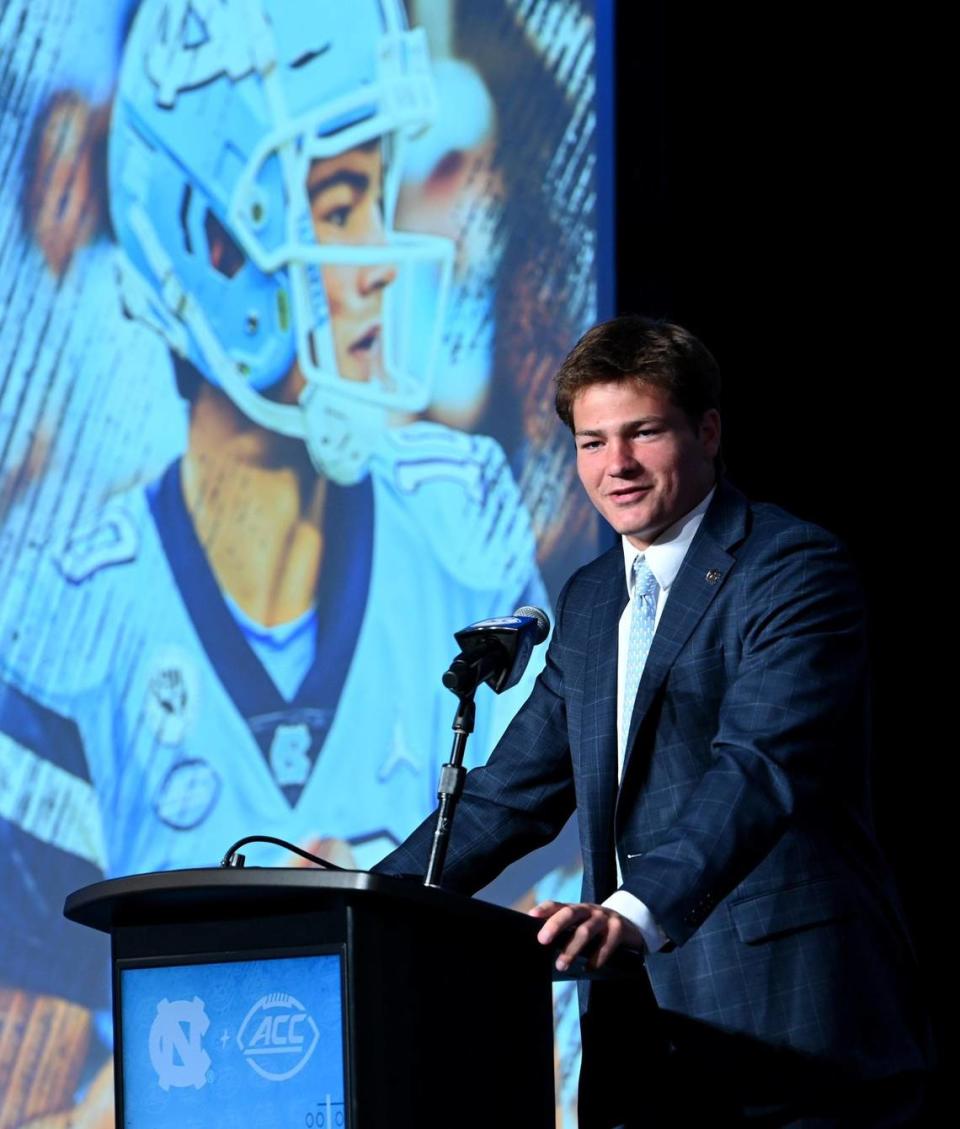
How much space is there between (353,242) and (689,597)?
156cm

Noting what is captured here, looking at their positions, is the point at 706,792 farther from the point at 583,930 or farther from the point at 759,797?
the point at 583,930

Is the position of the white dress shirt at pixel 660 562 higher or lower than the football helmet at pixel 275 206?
lower

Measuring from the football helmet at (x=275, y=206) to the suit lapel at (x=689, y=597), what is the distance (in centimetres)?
131

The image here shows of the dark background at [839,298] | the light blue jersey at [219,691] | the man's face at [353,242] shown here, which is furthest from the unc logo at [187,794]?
the dark background at [839,298]

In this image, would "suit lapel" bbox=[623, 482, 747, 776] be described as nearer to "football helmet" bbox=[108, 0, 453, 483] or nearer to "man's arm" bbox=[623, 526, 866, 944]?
"man's arm" bbox=[623, 526, 866, 944]

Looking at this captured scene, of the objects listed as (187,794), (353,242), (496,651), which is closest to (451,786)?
(496,651)

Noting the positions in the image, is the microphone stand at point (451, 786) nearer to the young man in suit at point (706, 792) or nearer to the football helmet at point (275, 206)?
the young man in suit at point (706, 792)

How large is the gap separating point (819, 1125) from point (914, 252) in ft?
8.36

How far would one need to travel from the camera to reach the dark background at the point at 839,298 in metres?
3.86

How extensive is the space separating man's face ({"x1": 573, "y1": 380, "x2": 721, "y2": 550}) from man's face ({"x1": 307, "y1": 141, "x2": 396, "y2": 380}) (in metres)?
1.25

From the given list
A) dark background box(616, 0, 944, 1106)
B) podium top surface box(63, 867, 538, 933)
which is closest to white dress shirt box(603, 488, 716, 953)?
podium top surface box(63, 867, 538, 933)

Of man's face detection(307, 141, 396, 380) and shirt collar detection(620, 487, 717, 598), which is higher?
man's face detection(307, 141, 396, 380)

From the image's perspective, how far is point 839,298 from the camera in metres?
4.01

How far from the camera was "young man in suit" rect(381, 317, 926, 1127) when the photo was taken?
1.96m
